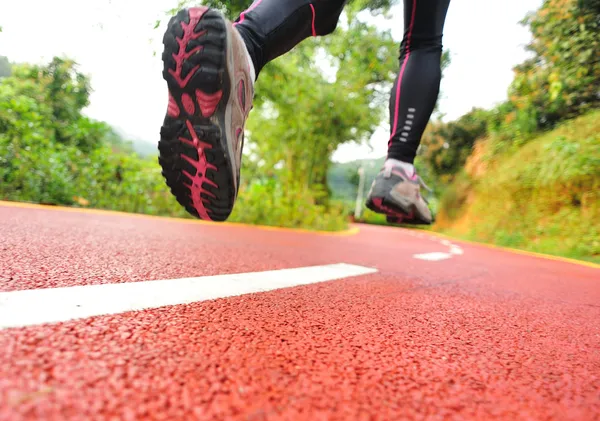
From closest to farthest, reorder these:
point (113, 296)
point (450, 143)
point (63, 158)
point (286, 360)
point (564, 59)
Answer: point (286, 360), point (113, 296), point (63, 158), point (564, 59), point (450, 143)

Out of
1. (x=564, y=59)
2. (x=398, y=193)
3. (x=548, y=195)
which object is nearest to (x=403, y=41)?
(x=398, y=193)

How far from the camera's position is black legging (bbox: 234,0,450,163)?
1.15 metres

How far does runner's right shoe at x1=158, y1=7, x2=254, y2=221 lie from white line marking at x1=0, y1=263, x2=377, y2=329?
0.26m

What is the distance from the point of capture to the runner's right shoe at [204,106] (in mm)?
946

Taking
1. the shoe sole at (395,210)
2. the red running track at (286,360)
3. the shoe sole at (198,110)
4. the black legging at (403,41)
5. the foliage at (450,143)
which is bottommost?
the red running track at (286,360)

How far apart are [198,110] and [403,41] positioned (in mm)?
980

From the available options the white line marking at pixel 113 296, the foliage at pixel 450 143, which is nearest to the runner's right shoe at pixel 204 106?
the white line marking at pixel 113 296

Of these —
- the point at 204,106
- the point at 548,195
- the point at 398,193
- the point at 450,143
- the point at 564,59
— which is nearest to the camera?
the point at 204,106

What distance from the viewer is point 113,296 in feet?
2.45

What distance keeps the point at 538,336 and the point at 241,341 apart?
73 cm

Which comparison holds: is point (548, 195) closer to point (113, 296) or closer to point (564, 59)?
point (564, 59)

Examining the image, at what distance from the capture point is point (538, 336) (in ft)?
2.98

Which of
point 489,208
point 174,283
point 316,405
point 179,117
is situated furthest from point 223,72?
point 489,208

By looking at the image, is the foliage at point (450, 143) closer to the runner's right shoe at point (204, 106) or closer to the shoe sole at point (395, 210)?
the shoe sole at point (395, 210)
